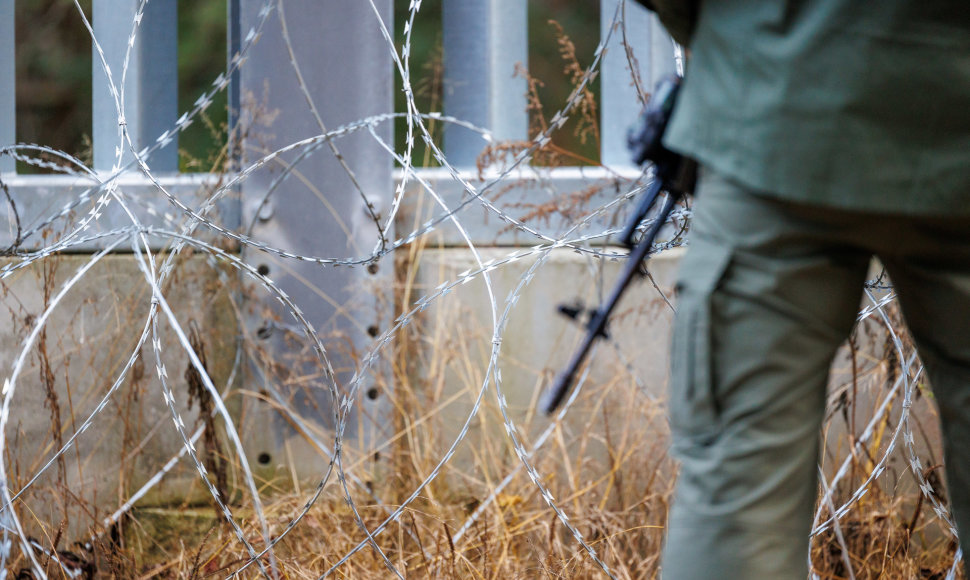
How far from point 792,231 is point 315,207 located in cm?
240

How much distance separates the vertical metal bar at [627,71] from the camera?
3.68 meters

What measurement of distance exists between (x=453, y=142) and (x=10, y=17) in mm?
1634

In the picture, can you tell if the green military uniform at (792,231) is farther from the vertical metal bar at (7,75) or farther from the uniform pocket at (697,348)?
the vertical metal bar at (7,75)

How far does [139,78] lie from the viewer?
343 centimetres

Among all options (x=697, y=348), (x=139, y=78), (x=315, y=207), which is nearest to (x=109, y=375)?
(x=315, y=207)

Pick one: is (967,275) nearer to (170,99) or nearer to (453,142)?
(453,142)

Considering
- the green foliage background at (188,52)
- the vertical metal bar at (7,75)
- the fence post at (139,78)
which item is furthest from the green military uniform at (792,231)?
the green foliage background at (188,52)

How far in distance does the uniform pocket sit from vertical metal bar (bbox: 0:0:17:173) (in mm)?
2919

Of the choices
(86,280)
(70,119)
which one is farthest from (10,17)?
(70,119)

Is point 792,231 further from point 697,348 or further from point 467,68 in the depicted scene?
point 467,68

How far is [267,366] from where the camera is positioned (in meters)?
3.29

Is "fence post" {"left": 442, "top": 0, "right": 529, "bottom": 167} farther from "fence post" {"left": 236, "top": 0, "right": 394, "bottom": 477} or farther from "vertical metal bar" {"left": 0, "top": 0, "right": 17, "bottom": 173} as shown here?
"vertical metal bar" {"left": 0, "top": 0, "right": 17, "bottom": 173}

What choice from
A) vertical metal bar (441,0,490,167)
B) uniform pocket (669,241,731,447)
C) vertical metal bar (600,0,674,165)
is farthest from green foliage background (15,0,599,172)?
uniform pocket (669,241,731,447)

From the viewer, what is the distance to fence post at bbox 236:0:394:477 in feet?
10.7
